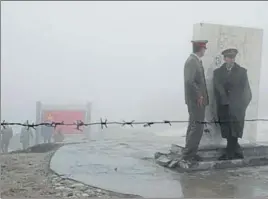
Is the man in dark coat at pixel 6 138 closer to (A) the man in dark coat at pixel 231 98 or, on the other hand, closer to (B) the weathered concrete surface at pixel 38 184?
(B) the weathered concrete surface at pixel 38 184

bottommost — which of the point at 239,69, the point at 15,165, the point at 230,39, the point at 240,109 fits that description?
the point at 15,165

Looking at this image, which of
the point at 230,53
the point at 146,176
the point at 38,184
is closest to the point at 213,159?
the point at 146,176

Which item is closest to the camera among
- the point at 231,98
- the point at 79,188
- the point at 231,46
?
the point at 79,188

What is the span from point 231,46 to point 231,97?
30.1 inches

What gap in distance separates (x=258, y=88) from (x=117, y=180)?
2.87 m

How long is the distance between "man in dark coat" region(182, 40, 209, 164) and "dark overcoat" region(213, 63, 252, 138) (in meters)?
0.30

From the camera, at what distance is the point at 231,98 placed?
6.36m

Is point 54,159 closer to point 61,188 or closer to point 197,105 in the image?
point 61,188

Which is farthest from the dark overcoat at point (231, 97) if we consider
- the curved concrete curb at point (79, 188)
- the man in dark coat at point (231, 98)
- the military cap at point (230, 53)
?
the curved concrete curb at point (79, 188)

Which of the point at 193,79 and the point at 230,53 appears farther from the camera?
the point at 230,53

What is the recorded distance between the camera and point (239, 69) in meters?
6.46

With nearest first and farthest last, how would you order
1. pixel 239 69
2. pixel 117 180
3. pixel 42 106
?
pixel 117 180
pixel 239 69
pixel 42 106

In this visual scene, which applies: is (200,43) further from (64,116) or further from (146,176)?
(64,116)

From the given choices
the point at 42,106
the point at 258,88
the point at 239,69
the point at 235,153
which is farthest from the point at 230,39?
the point at 42,106
